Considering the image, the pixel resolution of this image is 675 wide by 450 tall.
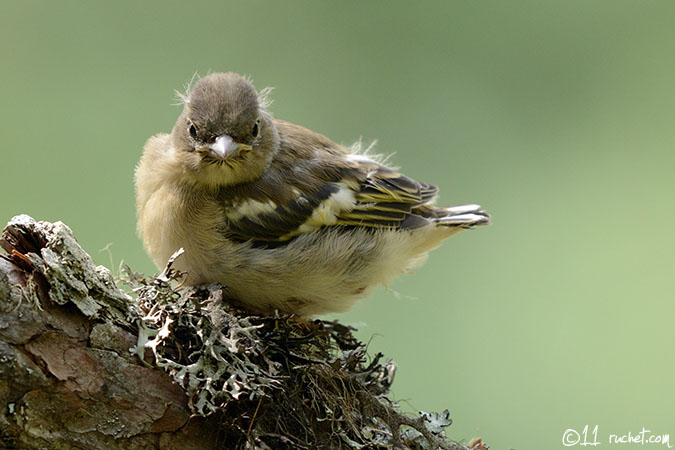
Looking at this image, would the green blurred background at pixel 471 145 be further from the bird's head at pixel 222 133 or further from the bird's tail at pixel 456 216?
the bird's head at pixel 222 133

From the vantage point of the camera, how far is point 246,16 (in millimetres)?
5645

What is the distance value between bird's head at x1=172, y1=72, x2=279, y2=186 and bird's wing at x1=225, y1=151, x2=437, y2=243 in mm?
135

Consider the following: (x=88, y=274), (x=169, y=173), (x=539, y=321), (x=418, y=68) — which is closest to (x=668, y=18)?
(x=418, y=68)

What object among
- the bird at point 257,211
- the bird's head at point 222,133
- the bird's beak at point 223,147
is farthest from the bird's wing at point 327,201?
the bird's beak at point 223,147

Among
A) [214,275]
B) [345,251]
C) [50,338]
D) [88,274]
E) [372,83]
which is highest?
[372,83]

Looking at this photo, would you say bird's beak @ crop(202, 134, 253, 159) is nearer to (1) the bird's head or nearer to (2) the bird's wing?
(1) the bird's head

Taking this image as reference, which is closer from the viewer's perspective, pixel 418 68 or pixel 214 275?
pixel 214 275

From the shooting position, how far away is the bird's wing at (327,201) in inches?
113

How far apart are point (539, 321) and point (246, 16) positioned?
334 centimetres

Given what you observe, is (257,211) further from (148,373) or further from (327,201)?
(148,373)

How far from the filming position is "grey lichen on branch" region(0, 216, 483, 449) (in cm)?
169

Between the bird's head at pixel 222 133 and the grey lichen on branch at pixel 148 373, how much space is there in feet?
2.14

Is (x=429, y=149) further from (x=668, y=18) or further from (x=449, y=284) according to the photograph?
(x=668, y=18)

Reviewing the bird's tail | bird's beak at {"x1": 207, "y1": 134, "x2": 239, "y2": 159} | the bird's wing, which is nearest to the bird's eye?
bird's beak at {"x1": 207, "y1": 134, "x2": 239, "y2": 159}
